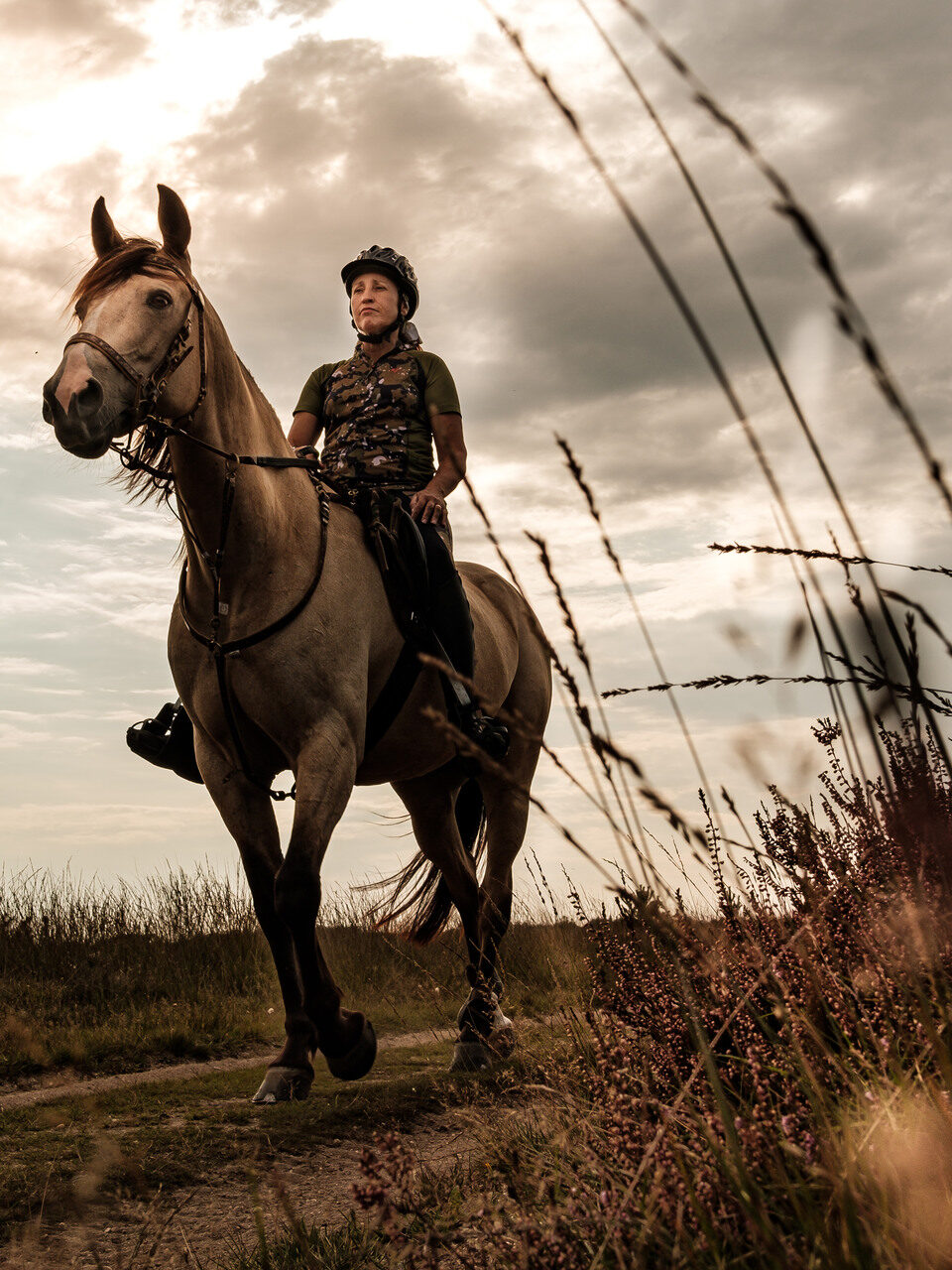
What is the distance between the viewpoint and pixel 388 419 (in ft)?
17.7

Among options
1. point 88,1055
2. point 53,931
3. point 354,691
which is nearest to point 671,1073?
point 354,691

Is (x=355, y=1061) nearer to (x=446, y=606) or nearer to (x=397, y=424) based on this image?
(x=446, y=606)

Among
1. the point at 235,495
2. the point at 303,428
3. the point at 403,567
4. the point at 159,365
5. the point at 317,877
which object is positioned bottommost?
the point at 317,877

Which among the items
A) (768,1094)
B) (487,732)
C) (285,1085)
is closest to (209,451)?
(487,732)

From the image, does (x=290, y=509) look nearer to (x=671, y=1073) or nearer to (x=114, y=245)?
(x=114, y=245)

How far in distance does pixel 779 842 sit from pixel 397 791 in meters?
3.36

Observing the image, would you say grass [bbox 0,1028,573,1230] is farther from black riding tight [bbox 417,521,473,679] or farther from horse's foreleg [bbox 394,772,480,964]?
black riding tight [bbox 417,521,473,679]

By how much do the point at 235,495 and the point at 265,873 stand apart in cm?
163

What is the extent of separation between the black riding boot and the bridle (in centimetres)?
60

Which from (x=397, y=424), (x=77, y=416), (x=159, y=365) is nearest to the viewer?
(x=77, y=416)

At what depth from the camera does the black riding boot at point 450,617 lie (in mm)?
5004

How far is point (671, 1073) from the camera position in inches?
97.0

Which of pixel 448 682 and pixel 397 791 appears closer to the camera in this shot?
pixel 448 682

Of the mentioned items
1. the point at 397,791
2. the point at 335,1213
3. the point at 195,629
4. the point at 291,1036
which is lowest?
the point at 335,1213
